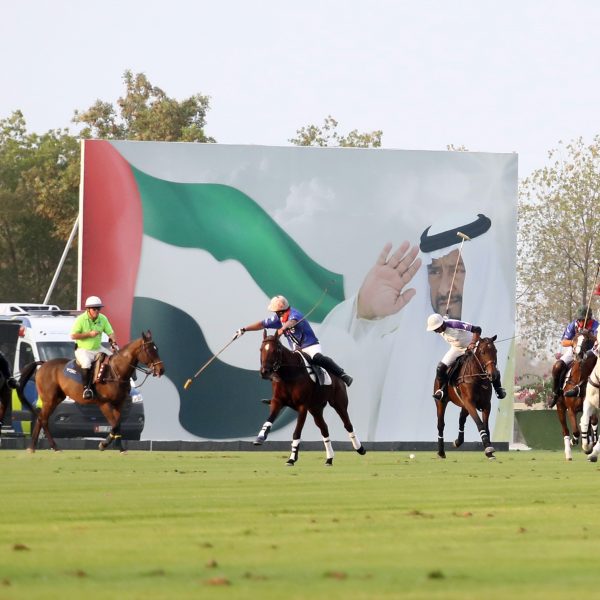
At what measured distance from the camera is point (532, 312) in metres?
71.8

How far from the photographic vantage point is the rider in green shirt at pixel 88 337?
31594mm

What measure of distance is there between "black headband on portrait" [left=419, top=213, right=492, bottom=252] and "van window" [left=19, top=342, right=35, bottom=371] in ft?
35.6

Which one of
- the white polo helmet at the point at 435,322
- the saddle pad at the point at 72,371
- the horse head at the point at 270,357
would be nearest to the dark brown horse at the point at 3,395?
the saddle pad at the point at 72,371

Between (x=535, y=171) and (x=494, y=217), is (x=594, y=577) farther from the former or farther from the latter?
(x=535, y=171)

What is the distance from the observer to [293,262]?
152 ft

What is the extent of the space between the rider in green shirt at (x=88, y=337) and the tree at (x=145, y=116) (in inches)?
1711

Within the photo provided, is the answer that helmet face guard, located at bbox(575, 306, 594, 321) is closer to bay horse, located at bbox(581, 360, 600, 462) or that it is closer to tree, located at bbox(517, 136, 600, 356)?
bay horse, located at bbox(581, 360, 600, 462)

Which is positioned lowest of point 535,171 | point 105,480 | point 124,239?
point 105,480

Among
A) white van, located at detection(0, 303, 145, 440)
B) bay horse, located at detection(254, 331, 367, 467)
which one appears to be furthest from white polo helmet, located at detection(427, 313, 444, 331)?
white van, located at detection(0, 303, 145, 440)

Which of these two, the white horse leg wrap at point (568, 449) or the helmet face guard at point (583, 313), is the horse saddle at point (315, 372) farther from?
the helmet face guard at point (583, 313)

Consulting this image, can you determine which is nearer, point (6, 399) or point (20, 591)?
point (20, 591)

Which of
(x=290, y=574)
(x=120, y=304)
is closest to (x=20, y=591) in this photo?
(x=290, y=574)

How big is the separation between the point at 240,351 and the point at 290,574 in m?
35.2

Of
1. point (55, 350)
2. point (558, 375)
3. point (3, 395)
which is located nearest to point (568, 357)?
point (558, 375)
